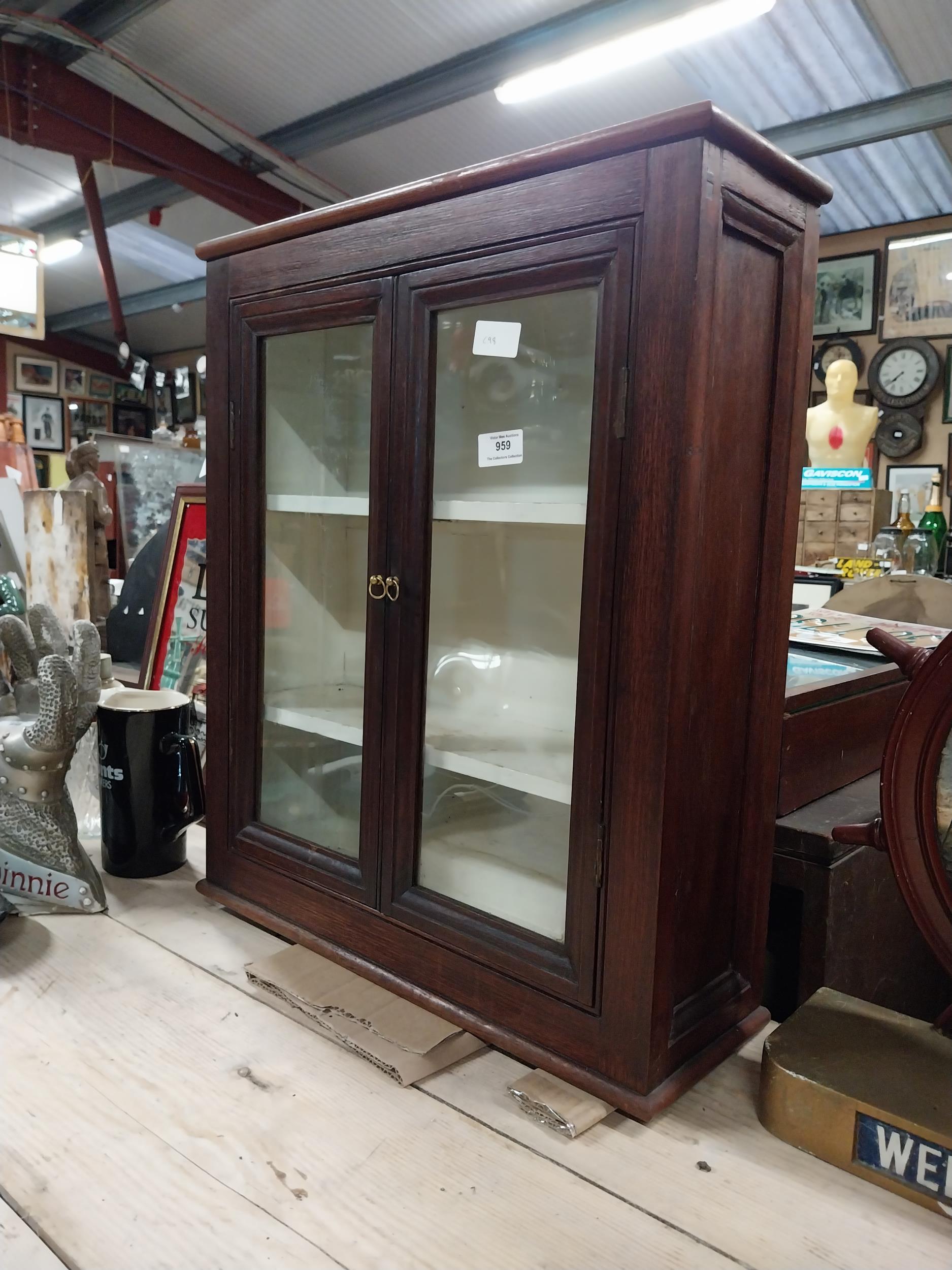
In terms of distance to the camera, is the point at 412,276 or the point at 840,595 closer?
the point at 412,276

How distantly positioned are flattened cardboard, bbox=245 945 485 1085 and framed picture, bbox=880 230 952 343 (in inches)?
190

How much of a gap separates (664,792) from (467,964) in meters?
0.31

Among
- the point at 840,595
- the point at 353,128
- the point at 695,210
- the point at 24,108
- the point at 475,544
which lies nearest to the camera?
the point at 695,210

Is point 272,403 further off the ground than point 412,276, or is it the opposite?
point 412,276

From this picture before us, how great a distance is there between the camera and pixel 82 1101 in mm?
821

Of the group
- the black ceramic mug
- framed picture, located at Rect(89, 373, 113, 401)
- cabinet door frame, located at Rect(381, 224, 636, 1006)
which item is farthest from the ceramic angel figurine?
framed picture, located at Rect(89, 373, 113, 401)

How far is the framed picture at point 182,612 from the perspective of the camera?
1690 millimetres

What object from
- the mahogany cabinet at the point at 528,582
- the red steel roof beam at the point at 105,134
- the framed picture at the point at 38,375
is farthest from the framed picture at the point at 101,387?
the mahogany cabinet at the point at 528,582

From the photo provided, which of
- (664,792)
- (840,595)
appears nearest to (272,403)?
(664,792)

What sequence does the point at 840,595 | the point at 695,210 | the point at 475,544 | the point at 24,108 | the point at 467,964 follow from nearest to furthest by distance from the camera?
the point at 695,210, the point at 467,964, the point at 475,544, the point at 840,595, the point at 24,108

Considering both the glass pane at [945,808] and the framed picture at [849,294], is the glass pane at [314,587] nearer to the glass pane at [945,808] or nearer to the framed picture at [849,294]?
the glass pane at [945,808]

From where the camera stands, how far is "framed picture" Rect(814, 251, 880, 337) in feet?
16.2

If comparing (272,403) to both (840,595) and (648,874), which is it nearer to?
(648,874)

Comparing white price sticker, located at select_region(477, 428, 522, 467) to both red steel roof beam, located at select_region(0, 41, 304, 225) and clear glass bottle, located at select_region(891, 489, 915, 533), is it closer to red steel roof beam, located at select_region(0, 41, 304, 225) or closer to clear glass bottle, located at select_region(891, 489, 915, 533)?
clear glass bottle, located at select_region(891, 489, 915, 533)
